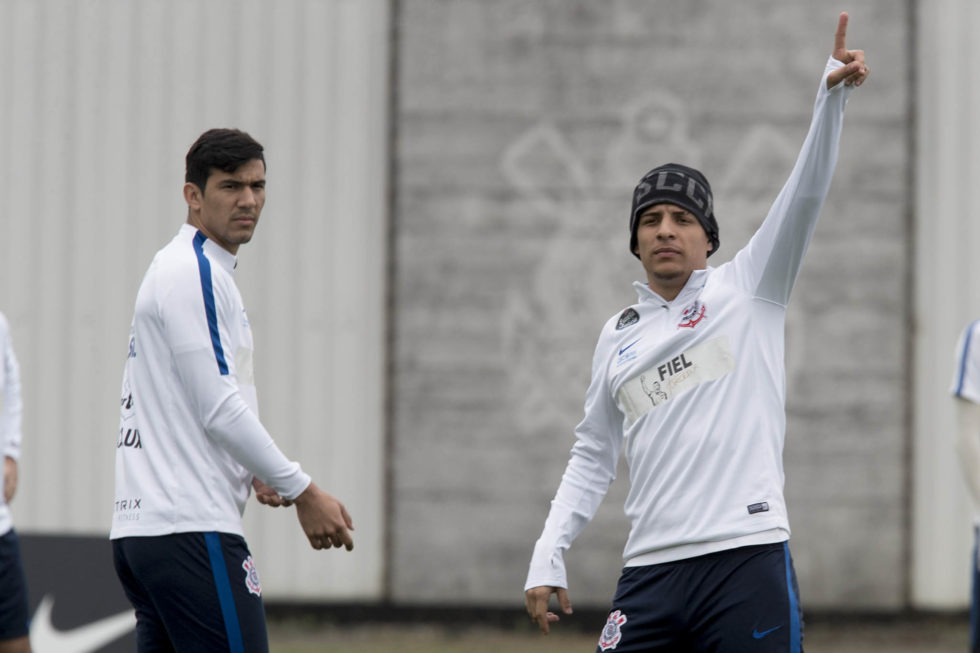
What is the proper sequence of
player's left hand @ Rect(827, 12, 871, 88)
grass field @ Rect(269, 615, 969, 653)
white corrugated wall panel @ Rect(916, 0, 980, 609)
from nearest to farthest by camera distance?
1. player's left hand @ Rect(827, 12, 871, 88)
2. grass field @ Rect(269, 615, 969, 653)
3. white corrugated wall panel @ Rect(916, 0, 980, 609)

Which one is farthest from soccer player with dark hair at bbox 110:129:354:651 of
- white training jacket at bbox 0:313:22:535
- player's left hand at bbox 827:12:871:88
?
white training jacket at bbox 0:313:22:535

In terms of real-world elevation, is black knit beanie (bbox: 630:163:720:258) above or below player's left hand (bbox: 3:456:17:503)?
above

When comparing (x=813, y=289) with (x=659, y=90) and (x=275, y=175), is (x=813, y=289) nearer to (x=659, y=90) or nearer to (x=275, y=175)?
(x=659, y=90)

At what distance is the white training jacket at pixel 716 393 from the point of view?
3.54 meters

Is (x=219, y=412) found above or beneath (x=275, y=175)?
beneath

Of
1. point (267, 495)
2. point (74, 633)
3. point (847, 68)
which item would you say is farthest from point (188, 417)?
point (74, 633)

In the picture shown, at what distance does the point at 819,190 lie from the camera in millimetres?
3475

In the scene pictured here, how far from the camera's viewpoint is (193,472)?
3.57 metres

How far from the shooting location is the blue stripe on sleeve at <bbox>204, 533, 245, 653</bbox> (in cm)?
351

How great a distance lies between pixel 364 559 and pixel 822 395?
3.51 meters

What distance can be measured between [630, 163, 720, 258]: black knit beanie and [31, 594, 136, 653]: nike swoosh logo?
397 centimetres

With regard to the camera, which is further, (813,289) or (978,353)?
(813,289)

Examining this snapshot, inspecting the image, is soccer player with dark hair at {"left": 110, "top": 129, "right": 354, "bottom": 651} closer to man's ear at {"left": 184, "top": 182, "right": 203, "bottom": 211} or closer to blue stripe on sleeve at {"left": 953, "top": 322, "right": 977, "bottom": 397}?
man's ear at {"left": 184, "top": 182, "right": 203, "bottom": 211}

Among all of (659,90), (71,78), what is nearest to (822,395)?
(659,90)
